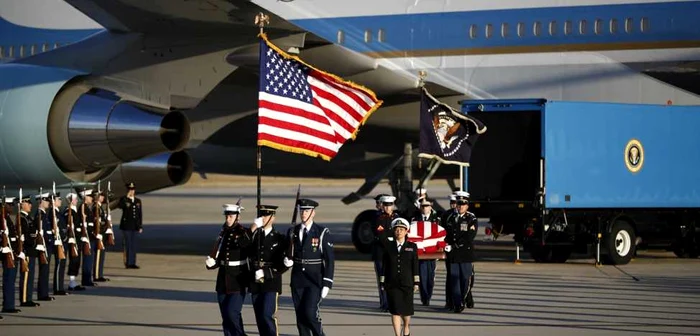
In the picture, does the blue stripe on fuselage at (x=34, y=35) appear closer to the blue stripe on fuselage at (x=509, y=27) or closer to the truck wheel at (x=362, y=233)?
the blue stripe on fuselage at (x=509, y=27)

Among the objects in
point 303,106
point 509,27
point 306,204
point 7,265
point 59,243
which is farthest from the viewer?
point 509,27

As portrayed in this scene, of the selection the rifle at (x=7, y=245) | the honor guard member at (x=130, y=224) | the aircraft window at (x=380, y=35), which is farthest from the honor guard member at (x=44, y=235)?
the aircraft window at (x=380, y=35)

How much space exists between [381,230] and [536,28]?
7.65m

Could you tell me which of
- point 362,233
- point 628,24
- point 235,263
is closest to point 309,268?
point 235,263

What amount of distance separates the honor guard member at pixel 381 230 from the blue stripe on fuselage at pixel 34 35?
11562 mm

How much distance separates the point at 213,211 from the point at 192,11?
27.8 metres

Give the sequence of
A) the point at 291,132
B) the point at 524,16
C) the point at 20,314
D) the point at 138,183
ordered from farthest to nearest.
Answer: the point at 138,183, the point at 524,16, the point at 20,314, the point at 291,132

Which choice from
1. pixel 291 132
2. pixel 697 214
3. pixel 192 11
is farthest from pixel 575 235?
pixel 291 132

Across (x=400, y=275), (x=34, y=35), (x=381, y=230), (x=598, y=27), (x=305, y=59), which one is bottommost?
(x=400, y=275)

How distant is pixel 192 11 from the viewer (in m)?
19.3

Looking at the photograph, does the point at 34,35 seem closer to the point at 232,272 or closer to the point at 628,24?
the point at 628,24

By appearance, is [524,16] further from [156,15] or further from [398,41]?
[156,15]

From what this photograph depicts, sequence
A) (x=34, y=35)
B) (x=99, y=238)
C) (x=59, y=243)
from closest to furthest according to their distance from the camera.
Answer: (x=59, y=243) → (x=99, y=238) → (x=34, y=35)

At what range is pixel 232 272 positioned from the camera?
40.5 feet
